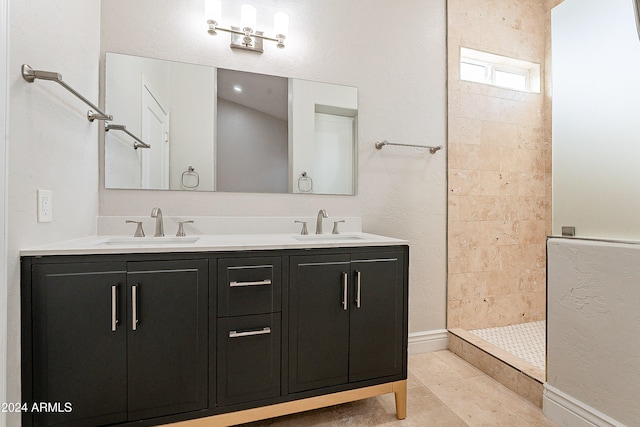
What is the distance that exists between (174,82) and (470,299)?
2.64 meters

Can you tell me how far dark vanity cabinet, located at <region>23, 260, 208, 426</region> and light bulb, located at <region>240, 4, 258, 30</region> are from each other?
4.82 feet

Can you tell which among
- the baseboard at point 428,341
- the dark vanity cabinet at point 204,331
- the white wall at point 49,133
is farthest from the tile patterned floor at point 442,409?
the white wall at point 49,133

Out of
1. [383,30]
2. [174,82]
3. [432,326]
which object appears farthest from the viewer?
[432,326]

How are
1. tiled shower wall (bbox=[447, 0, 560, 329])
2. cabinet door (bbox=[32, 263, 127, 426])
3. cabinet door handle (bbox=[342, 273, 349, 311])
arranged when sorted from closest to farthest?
1. cabinet door (bbox=[32, 263, 127, 426])
2. cabinet door handle (bbox=[342, 273, 349, 311])
3. tiled shower wall (bbox=[447, 0, 560, 329])

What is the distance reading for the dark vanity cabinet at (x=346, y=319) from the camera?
4.57ft

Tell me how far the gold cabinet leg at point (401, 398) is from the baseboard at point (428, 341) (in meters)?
0.71

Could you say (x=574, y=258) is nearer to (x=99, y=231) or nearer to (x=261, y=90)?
(x=261, y=90)

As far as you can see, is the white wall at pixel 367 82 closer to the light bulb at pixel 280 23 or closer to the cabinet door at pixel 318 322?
the light bulb at pixel 280 23

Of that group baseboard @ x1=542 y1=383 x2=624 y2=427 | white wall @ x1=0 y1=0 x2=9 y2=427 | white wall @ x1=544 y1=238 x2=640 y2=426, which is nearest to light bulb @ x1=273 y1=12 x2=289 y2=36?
white wall @ x1=0 y1=0 x2=9 y2=427

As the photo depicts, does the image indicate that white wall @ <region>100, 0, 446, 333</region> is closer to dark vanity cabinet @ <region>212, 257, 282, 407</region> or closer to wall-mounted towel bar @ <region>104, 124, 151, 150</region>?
wall-mounted towel bar @ <region>104, 124, 151, 150</region>

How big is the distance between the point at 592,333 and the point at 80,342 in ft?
7.05

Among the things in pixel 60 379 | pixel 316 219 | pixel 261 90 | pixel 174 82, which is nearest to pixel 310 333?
pixel 316 219

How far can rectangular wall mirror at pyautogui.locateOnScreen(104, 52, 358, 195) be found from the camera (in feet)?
5.53

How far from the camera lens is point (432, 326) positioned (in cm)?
230
